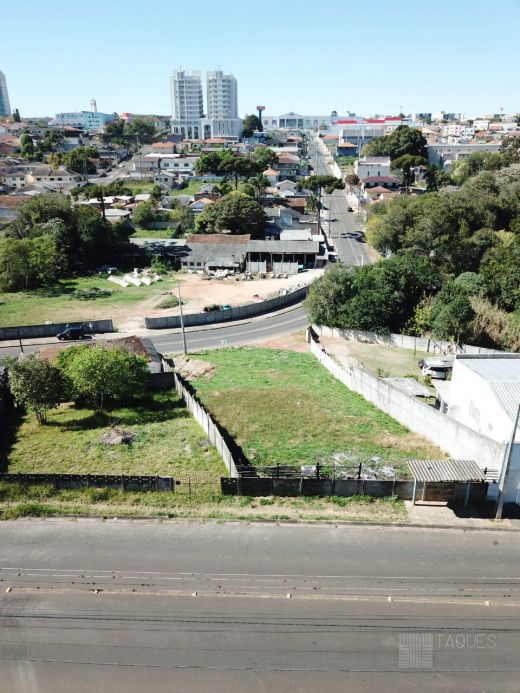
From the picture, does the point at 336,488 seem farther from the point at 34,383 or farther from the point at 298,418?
the point at 34,383

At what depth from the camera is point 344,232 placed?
321ft

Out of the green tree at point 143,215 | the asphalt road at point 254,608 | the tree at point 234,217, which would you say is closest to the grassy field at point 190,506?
the asphalt road at point 254,608

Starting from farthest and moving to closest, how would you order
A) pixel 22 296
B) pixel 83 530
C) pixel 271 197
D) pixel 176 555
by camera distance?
pixel 271 197 < pixel 22 296 < pixel 83 530 < pixel 176 555

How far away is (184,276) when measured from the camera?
240ft

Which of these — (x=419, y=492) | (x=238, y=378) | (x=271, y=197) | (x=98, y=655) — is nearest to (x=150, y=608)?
(x=98, y=655)

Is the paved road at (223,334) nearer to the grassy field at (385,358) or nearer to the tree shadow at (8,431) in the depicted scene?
the grassy field at (385,358)

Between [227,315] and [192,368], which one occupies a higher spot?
[227,315]

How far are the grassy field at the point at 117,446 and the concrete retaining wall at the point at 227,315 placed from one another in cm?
2024

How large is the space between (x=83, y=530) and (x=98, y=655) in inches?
273

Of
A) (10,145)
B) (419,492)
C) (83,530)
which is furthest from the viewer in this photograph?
(10,145)

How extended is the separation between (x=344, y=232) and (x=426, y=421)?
74003 mm

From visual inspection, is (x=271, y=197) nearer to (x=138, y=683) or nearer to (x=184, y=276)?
(x=184, y=276)

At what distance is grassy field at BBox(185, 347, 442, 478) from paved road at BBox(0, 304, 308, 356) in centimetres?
689

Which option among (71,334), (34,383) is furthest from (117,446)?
(71,334)
